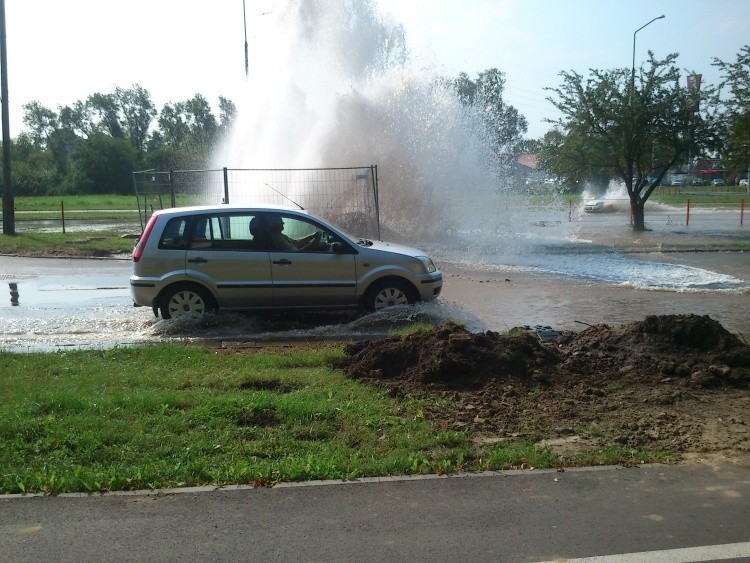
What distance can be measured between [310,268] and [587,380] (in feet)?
15.2

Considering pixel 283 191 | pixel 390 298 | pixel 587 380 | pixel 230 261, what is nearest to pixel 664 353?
pixel 587 380

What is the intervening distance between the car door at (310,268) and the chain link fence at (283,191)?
792 cm

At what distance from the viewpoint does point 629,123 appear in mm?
27391

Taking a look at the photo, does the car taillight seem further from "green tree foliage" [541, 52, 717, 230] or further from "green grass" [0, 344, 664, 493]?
"green tree foliage" [541, 52, 717, 230]

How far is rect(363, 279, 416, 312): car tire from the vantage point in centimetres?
1067

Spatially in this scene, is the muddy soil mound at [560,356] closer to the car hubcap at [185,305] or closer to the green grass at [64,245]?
the car hubcap at [185,305]

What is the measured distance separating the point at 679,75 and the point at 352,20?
1185 centimetres

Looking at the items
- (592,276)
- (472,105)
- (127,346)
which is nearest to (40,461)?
(127,346)

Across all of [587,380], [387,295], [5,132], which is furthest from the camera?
[5,132]

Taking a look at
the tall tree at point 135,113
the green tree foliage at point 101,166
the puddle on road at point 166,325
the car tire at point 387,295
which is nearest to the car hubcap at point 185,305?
the puddle on road at point 166,325

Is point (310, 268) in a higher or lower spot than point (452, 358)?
higher

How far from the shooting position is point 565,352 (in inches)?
306

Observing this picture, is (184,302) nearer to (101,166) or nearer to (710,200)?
(710,200)

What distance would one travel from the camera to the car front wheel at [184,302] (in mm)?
10367
